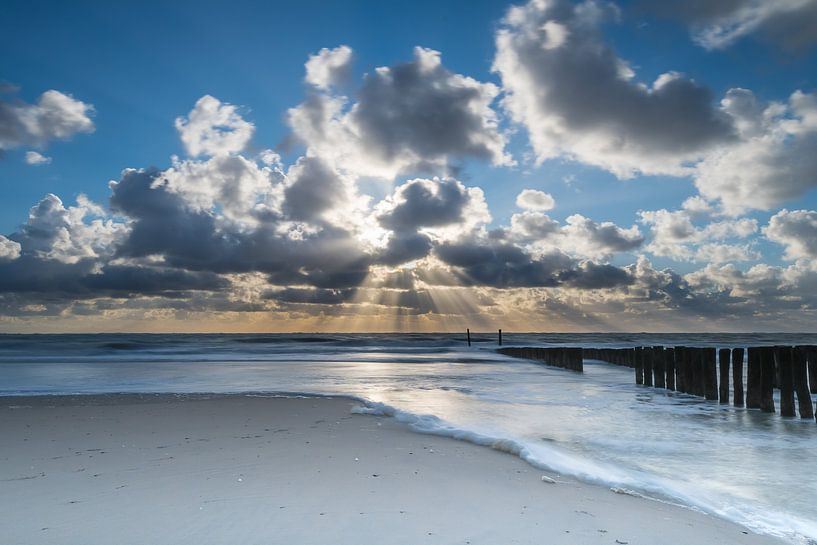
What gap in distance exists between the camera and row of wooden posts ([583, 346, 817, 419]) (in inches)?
397

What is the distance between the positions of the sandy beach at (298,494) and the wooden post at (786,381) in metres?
7.31

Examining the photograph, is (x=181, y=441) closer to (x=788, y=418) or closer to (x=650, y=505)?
(x=650, y=505)

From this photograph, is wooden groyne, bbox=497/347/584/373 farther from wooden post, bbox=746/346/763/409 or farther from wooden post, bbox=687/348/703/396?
wooden post, bbox=746/346/763/409

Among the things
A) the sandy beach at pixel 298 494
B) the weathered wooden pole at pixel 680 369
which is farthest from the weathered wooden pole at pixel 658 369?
the sandy beach at pixel 298 494

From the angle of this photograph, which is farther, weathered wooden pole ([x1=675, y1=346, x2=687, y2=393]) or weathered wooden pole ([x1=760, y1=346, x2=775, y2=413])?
weathered wooden pole ([x1=675, y1=346, x2=687, y2=393])

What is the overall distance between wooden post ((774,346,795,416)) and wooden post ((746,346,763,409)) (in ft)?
1.51

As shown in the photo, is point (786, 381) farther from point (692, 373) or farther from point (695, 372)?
point (692, 373)

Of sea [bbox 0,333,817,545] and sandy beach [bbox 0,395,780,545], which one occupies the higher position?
sandy beach [bbox 0,395,780,545]

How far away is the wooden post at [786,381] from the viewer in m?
9.97

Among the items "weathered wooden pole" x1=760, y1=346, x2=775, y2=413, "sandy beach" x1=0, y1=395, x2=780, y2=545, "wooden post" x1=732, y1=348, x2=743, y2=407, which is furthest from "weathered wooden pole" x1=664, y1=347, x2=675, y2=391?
"sandy beach" x1=0, y1=395, x2=780, y2=545

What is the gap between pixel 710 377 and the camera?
12516 mm

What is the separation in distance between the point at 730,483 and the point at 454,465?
2.70 meters

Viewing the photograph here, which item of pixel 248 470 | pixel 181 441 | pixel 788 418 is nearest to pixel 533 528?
pixel 248 470

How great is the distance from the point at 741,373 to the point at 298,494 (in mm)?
11025
